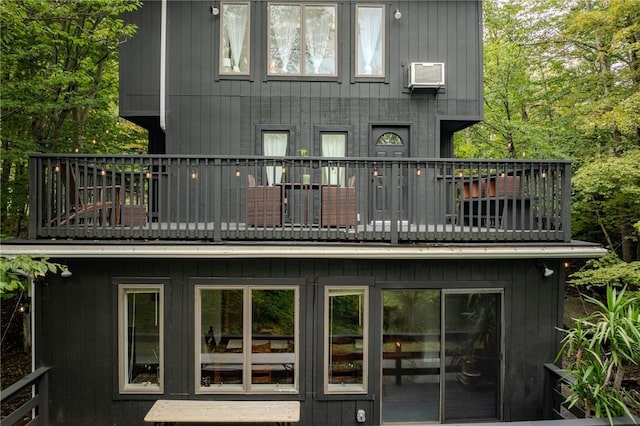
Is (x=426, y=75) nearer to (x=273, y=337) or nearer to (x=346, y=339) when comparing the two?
(x=346, y=339)

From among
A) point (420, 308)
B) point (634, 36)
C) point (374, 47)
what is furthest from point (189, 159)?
point (634, 36)

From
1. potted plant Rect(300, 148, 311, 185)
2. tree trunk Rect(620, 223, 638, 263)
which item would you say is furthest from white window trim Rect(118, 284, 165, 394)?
tree trunk Rect(620, 223, 638, 263)

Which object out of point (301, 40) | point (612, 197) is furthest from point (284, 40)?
point (612, 197)

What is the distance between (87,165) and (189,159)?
1.25 m

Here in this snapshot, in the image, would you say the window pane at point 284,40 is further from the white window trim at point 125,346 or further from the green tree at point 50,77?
the white window trim at point 125,346

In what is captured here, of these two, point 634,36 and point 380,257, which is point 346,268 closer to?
point 380,257

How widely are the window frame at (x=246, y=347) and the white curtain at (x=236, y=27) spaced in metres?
3.90

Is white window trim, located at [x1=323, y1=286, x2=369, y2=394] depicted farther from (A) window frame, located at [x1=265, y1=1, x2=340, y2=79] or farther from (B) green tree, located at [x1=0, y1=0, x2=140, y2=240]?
(B) green tree, located at [x1=0, y1=0, x2=140, y2=240]

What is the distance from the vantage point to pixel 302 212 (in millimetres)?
4621

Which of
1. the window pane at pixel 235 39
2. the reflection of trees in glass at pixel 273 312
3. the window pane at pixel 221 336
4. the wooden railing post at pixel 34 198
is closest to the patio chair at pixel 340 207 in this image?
the reflection of trees in glass at pixel 273 312

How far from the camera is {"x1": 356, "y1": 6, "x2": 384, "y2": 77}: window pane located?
661cm

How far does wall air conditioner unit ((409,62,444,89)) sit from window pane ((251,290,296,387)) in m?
4.15

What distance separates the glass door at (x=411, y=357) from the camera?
16.2 ft

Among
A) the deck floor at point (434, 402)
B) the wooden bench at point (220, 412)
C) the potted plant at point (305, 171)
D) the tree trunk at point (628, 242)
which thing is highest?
the potted plant at point (305, 171)
